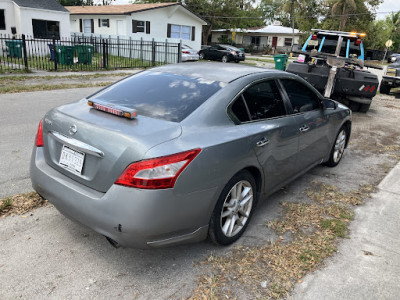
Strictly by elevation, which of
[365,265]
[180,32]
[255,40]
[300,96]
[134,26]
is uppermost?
[134,26]

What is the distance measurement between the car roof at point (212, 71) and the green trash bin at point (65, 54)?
48.7 feet

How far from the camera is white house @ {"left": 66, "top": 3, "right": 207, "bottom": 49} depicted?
26.8 m

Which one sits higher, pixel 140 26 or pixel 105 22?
pixel 105 22

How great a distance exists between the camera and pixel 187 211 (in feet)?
8.40

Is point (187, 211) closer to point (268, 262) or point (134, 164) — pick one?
point (134, 164)

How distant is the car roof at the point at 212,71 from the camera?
3.38 metres

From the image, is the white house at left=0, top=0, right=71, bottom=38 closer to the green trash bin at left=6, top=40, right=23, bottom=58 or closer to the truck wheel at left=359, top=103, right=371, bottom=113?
A: the green trash bin at left=6, top=40, right=23, bottom=58

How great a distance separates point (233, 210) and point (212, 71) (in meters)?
1.43

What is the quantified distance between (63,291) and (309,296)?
5.93 feet

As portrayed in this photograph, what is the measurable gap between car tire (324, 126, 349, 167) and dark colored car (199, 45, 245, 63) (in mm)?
23078

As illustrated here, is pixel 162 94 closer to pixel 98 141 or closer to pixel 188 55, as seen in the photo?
pixel 98 141

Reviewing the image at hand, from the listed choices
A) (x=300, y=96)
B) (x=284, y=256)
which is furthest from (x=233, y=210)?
(x=300, y=96)

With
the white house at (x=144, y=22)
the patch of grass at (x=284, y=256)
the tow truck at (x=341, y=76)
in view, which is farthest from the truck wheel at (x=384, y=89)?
the white house at (x=144, y=22)

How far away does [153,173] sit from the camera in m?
2.38
